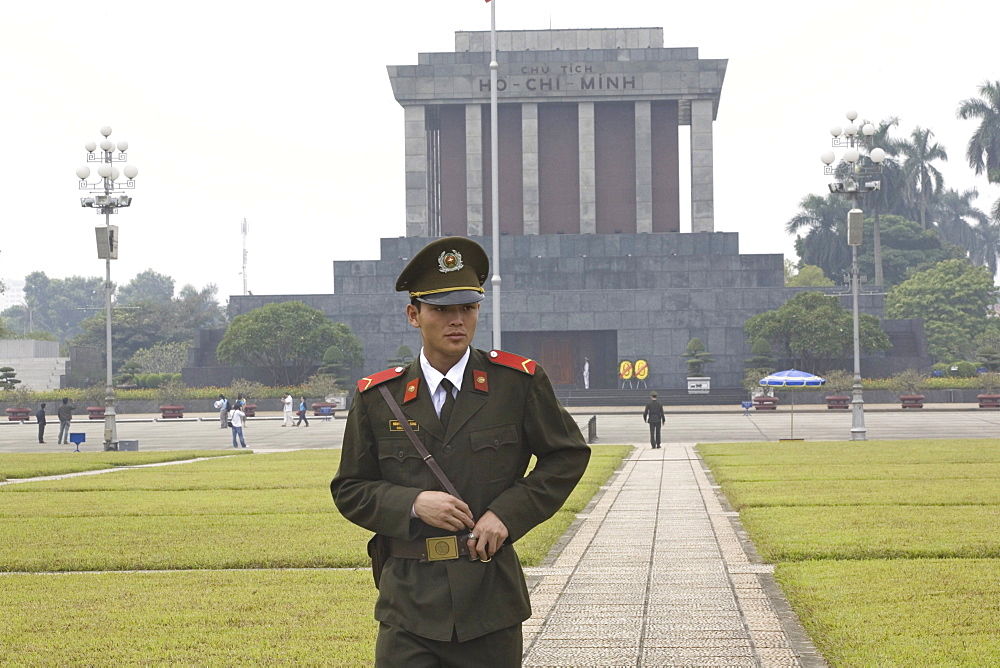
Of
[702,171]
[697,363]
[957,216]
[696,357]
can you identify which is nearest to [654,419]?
[697,363]

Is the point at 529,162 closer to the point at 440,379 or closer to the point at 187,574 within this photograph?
the point at 187,574

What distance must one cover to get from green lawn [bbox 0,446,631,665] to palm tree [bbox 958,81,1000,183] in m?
67.0

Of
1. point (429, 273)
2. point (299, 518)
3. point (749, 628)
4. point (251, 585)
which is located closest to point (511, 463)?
point (429, 273)

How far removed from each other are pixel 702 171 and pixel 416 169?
16.3 meters

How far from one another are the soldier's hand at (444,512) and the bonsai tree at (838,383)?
55229 millimetres

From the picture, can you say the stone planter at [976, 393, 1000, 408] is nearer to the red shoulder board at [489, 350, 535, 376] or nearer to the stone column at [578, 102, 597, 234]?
the stone column at [578, 102, 597, 234]

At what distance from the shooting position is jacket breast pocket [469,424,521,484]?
443 centimetres

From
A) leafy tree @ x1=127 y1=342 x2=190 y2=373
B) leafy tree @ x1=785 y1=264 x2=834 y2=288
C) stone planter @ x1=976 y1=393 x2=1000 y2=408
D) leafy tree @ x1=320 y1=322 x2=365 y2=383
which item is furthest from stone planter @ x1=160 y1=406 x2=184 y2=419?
leafy tree @ x1=785 y1=264 x2=834 y2=288

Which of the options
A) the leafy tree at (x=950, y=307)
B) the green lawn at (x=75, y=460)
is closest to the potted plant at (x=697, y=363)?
the leafy tree at (x=950, y=307)

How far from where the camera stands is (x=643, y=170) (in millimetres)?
73250

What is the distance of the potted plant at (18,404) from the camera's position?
5731 cm

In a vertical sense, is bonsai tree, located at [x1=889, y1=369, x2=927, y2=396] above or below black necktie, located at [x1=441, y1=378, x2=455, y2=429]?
below

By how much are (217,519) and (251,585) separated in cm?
522

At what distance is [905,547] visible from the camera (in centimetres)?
1217
